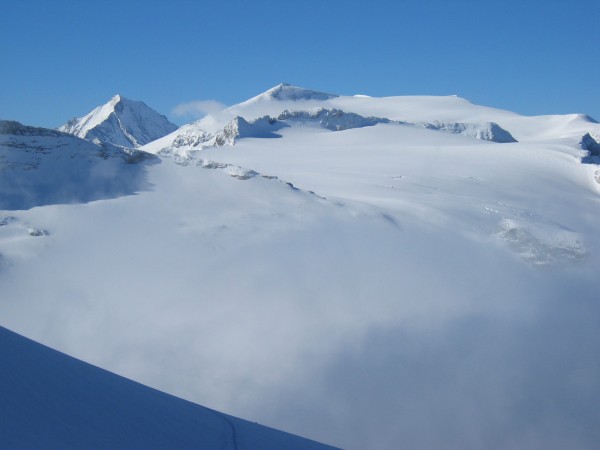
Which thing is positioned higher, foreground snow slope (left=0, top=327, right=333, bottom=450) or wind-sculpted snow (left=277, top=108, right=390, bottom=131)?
wind-sculpted snow (left=277, top=108, right=390, bottom=131)

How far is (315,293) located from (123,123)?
5277 inches

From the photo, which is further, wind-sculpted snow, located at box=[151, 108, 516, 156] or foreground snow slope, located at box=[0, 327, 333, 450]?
wind-sculpted snow, located at box=[151, 108, 516, 156]

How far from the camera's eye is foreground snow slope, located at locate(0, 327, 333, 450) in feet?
18.4

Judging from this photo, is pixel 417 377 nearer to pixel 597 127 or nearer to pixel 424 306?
pixel 424 306

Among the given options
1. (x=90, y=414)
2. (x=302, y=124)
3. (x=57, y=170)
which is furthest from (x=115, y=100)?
(x=90, y=414)

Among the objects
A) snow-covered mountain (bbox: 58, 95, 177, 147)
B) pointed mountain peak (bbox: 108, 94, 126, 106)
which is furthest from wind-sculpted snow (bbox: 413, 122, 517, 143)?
pointed mountain peak (bbox: 108, 94, 126, 106)

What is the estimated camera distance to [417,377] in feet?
40.2

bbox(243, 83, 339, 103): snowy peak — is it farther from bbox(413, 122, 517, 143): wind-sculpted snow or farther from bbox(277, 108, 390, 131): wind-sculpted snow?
bbox(413, 122, 517, 143): wind-sculpted snow

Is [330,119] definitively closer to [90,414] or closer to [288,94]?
[288,94]

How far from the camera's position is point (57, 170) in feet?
58.4

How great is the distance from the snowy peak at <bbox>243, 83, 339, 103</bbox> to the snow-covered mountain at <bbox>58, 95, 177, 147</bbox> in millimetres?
80485

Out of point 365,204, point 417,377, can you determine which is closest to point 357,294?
point 417,377

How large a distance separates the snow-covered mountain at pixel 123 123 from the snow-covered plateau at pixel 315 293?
372ft

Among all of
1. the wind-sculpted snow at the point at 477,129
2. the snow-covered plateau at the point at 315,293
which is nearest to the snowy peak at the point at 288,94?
the wind-sculpted snow at the point at 477,129
